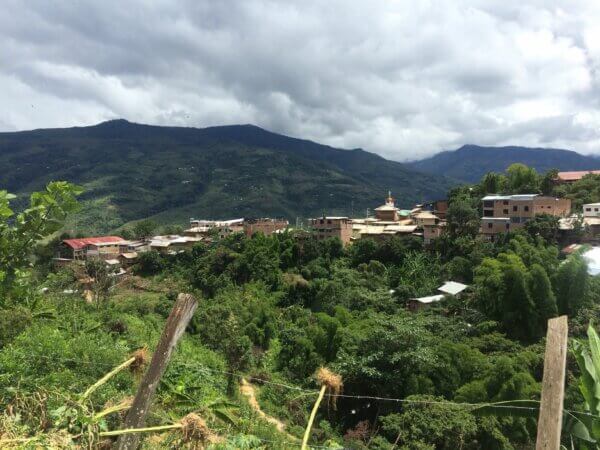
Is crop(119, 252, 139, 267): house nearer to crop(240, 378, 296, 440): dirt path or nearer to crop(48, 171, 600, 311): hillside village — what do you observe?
crop(48, 171, 600, 311): hillside village

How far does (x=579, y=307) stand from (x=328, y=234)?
19.2 meters

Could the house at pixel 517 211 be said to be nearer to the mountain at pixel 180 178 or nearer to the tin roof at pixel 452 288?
the tin roof at pixel 452 288

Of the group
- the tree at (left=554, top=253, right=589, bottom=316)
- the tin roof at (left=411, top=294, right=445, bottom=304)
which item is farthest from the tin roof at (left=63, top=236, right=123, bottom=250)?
the tree at (left=554, top=253, right=589, bottom=316)

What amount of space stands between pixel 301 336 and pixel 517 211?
18504 mm

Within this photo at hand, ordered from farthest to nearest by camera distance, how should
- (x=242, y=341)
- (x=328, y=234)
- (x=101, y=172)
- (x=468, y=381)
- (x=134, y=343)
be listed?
(x=101, y=172), (x=328, y=234), (x=242, y=341), (x=468, y=381), (x=134, y=343)

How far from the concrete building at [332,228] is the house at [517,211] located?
10247mm

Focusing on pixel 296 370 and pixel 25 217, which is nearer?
pixel 25 217

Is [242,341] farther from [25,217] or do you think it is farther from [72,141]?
[72,141]

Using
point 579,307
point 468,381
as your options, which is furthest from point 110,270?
point 579,307

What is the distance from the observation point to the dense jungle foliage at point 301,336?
12.2 ft

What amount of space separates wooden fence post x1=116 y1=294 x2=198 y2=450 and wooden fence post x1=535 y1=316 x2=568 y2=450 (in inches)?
78.7

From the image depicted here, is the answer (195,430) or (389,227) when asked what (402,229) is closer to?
(389,227)

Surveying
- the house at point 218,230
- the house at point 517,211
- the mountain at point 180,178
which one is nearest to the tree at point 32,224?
the house at point 517,211

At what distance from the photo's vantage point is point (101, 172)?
11138cm
